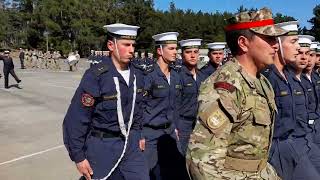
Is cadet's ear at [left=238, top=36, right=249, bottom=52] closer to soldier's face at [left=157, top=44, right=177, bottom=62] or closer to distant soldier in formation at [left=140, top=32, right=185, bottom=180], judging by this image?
distant soldier in formation at [left=140, top=32, right=185, bottom=180]

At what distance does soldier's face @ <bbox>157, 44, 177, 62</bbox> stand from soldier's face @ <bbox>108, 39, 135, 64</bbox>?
1.86 meters

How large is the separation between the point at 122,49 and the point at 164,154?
1.92 metres

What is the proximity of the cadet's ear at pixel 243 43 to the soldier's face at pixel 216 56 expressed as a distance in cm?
550

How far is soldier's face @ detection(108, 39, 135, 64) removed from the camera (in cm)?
467

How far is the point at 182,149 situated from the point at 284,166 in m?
1.69

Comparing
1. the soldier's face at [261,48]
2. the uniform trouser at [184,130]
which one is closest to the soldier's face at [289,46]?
the uniform trouser at [184,130]

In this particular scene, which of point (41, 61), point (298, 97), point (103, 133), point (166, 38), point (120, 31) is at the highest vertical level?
point (120, 31)

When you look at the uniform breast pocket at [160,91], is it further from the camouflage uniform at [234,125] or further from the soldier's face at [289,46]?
the camouflage uniform at [234,125]

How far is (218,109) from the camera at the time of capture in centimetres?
263

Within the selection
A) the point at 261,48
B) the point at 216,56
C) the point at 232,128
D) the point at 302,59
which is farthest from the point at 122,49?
the point at 216,56

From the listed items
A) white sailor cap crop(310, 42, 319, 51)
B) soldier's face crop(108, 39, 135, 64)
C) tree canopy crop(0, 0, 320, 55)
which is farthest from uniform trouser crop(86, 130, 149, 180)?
tree canopy crop(0, 0, 320, 55)

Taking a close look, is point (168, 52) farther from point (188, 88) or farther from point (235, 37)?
point (235, 37)

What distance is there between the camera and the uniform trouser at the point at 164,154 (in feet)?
19.9

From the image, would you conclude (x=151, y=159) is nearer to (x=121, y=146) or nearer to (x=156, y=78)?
(x=156, y=78)
